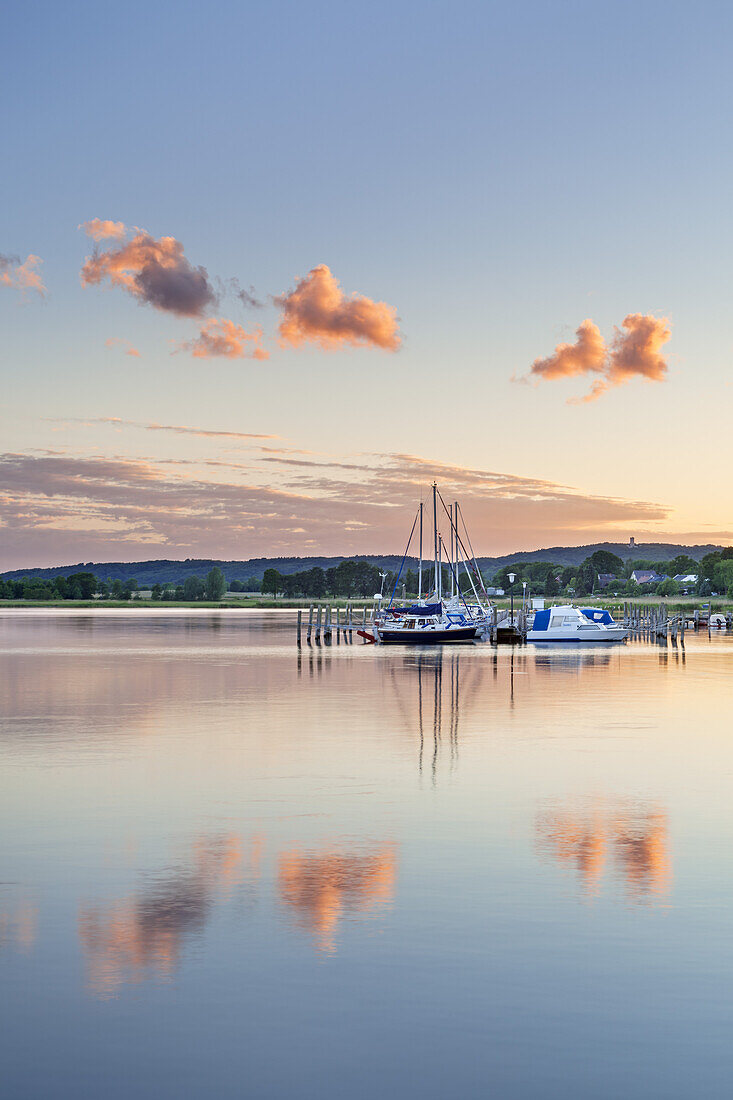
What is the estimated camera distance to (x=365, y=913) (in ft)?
45.8

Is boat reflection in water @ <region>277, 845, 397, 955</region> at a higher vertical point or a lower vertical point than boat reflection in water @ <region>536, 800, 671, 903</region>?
higher

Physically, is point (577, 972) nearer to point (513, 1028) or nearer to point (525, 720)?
point (513, 1028)

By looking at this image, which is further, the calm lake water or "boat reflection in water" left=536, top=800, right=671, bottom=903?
"boat reflection in water" left=536, top=800, right=671, bottom=903

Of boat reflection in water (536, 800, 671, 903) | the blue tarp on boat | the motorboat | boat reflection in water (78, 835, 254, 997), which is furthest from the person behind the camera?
the blue tarp on boat

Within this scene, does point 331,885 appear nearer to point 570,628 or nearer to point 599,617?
point 570,628

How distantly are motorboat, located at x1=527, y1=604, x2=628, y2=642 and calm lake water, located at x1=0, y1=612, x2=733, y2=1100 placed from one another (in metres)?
67.3

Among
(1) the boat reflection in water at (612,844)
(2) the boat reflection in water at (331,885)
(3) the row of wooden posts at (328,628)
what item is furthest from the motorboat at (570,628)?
(2) the boat reflection in water at (331,885)

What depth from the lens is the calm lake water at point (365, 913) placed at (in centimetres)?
979

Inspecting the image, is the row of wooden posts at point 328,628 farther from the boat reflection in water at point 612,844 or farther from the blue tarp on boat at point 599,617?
the boat reflection in water at point 612,844

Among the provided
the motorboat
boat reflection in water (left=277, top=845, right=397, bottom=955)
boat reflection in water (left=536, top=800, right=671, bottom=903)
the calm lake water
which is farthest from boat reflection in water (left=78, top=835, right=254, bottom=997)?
the motorboat

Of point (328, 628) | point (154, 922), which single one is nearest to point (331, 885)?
point (154, 922)

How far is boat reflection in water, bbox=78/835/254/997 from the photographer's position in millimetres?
11867

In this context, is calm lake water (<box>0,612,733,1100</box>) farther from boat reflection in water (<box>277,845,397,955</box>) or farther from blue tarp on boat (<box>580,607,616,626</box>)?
blue tarp on boat (<box>580,607,616,626</box>)

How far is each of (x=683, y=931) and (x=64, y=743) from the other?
20.8 metres
